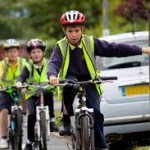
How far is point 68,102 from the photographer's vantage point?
8.58 metres

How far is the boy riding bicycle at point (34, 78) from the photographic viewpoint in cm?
1053

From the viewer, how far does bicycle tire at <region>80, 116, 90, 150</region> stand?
8.02 metres

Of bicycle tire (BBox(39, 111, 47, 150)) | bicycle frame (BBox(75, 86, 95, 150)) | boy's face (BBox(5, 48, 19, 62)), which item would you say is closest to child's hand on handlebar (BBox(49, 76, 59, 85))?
bicycle frame (BBox(75, 86, 95, 150))

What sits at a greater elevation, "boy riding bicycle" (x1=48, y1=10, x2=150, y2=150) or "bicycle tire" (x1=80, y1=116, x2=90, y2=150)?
"boy riding bicycle" (x1=48, y1=10, x2=150, y2=150)

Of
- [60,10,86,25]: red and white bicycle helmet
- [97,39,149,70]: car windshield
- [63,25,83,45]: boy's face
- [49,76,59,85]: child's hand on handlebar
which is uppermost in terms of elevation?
[60,10,86,25]: red and white bicycle helmet

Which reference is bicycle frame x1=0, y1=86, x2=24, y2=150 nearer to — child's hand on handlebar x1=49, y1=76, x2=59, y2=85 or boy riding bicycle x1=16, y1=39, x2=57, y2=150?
boy riding bicycle x1=16, y1=39, x2=57, y2=150

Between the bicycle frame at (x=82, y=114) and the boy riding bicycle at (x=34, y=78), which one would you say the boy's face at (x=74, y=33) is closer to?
the bicycle frame at (x=82, y=114)

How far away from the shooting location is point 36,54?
10594mm

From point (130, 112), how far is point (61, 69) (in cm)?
220

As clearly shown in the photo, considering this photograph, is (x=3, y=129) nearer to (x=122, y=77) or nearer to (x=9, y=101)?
(x=9, y=101)

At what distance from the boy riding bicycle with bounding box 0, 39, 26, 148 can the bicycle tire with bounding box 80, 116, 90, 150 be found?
3520 millimetres

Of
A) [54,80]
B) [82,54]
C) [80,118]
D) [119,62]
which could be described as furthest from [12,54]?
[54,80]

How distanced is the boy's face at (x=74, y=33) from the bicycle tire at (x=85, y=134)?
0.89 meters

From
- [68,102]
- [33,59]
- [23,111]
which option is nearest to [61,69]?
[68,102]
